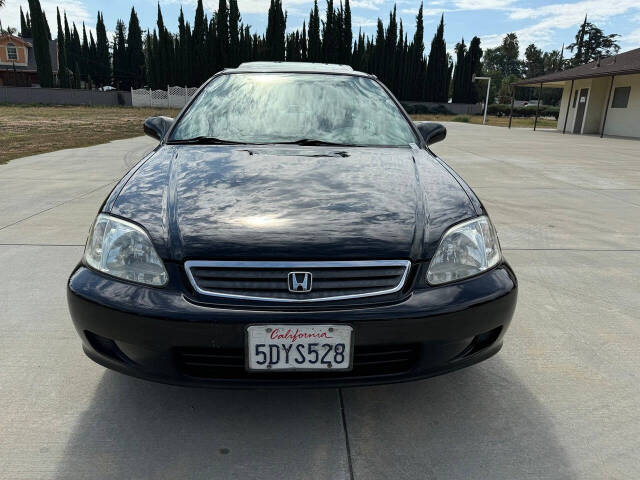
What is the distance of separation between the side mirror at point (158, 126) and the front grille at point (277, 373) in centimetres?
169

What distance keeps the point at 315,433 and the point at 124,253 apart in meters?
0.94

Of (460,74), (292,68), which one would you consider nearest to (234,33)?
(460,74)

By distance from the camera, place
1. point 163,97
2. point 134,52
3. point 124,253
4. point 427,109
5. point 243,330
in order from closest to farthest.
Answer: point 243,330 < point 124,253 < point 163,97 < point 427,109 < point 134,52

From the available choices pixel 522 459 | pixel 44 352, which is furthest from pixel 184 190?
pixel 522 459

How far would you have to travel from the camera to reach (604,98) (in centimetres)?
2241

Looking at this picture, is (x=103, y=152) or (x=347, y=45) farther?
(x=347, y=45)

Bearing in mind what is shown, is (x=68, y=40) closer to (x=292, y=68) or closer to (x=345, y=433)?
(x=292, y=68)

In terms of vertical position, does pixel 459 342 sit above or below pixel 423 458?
above

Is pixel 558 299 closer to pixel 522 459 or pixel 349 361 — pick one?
pixel 522 459

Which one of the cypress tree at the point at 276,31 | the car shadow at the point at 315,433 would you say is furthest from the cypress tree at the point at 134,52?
the car shadow at the point at 315,433

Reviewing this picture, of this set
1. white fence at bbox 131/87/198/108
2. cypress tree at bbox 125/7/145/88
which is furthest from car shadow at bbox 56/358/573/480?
cypress tree at bbox 125/7/145/88

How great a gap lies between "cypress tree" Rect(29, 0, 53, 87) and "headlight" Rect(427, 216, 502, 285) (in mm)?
46972

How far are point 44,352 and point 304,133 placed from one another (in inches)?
65.8

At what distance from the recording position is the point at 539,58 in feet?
317
